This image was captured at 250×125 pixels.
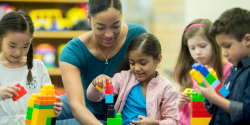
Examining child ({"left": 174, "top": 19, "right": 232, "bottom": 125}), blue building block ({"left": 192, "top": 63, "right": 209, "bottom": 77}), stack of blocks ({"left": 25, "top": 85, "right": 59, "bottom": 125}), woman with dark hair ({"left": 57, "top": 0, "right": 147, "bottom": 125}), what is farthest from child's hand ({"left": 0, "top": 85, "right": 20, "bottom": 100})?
child ({"left": 174, "top": 19, "right": 232, "bottom": 125})

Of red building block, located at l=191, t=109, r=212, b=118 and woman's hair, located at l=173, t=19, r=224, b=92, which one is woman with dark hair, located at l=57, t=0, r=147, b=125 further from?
red building block, located at l=191, t=109, r=212, b=118

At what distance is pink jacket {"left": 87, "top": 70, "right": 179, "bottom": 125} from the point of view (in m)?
1.33

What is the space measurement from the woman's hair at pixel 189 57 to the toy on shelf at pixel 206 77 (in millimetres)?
624

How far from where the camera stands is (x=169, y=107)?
1.33 meters

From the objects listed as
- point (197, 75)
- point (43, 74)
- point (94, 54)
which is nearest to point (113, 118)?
point (197, 75)

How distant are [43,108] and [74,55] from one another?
413mm

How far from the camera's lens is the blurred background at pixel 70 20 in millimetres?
2746

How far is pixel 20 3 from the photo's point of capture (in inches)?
114

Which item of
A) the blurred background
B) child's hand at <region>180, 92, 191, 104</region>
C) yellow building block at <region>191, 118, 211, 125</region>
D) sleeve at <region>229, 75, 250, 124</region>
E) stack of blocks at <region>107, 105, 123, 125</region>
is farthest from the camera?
the blurred background

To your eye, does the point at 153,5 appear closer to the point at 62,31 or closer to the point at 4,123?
the point at 62,31

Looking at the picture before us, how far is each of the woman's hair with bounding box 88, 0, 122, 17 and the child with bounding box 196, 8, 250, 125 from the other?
1.81 feet

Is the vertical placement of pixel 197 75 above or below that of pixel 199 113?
above

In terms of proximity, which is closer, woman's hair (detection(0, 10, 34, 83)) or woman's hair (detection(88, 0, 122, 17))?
woman's hair (detection(88, 0, 122, 17))

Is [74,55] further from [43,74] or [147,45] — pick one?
[147,45]
